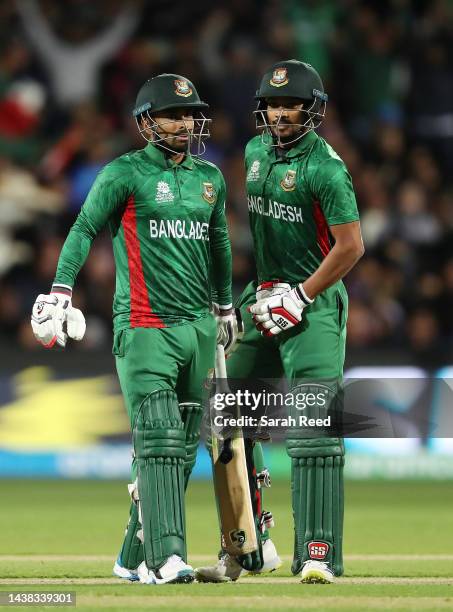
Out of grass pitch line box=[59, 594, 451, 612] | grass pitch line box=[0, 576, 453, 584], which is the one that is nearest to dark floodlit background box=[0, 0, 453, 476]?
grass pitch line box=[0, 576, 453, 584]

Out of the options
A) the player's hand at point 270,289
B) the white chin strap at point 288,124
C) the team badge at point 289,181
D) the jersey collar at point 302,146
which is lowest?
the player's hand at point 270,289

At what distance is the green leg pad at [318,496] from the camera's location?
6391mm

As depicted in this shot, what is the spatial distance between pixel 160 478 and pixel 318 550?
0.76 m

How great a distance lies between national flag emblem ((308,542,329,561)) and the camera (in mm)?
6352

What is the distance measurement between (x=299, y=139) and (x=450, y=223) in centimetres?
723

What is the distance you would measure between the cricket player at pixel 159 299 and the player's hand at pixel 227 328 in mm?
169

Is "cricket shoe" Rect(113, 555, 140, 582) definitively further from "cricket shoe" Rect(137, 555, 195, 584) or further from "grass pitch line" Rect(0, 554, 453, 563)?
"grass pitch line" Rect(0, 554, 453, 563)

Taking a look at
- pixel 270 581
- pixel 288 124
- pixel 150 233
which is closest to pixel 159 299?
pixel 150 233

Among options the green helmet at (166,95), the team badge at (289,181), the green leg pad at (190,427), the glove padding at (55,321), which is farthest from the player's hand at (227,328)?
the green helmet at (166,95)

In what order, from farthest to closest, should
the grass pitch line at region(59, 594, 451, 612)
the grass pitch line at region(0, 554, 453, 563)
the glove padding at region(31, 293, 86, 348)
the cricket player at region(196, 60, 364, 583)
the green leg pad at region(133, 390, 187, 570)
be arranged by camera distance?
1. the grass pitch line at region(0, 554, 453, 563)
2. the cricket player at region(196, 60, 364, 583)
3. the green leg pad at region(133, 390, 187, 570)
4. the glove padding at region(31, 293, 86, 348)
5. the grass pitch line at region(59, 594, 451, 612)

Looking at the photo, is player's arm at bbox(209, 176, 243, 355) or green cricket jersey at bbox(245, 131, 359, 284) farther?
player's arm at bbox(209, 176, 243, 355)

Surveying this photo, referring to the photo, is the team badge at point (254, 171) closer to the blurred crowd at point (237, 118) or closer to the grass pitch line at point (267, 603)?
the grass pitch line at point (267, 603)

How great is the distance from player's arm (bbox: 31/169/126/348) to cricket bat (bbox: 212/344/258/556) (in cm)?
80

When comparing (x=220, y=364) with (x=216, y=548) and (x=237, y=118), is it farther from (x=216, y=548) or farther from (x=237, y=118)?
(x=237, y=118)
